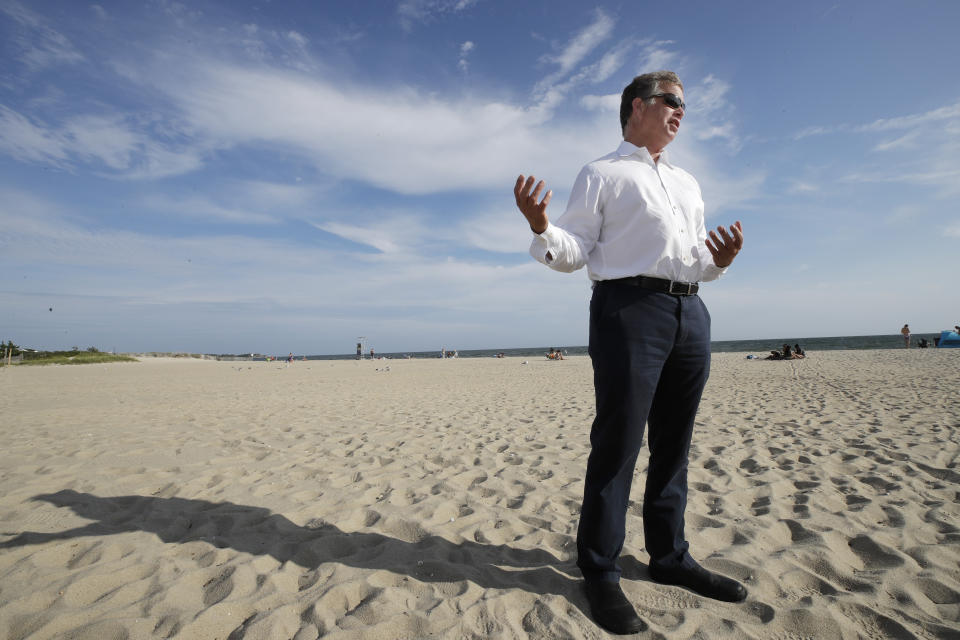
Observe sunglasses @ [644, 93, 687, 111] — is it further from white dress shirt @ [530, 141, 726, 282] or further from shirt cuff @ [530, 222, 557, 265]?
shirt cuff @ [530, 222, 557, 265]

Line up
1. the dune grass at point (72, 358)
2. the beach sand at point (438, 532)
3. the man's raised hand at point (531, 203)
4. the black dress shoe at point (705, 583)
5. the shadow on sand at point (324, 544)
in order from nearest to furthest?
the man's raised hand at point (531, 203), the beach sand at point (438, 532), the black dress shoe at point (705, 583), the shadow on sand at point (324, 544), the dune grass at point (72, 358)

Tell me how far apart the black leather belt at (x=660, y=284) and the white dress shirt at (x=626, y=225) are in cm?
3

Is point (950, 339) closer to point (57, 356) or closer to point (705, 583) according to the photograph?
point (705, 583)

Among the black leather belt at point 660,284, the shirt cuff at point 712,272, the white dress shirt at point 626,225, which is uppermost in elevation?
the white dress shirt at point 626,225

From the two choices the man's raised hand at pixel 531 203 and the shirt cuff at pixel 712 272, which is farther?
the shirt cuff at pixel 712 272

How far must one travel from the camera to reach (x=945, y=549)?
2.43 metres

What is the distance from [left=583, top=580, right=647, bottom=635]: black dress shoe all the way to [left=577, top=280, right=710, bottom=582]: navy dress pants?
0.14ft

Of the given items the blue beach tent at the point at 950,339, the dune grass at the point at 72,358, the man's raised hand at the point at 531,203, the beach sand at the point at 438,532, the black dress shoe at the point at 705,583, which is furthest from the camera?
the dune grass at the point at 72,358

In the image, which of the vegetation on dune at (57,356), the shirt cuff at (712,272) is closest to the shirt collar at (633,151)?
the shirt cuff at (712,272)

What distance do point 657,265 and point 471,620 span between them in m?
1.79

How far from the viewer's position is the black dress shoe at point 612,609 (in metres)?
1.86

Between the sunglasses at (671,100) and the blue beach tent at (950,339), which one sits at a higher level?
the sunglasses at (671,100)

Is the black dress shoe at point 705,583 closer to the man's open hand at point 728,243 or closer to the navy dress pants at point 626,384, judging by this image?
the navy dress pants at point 626,384

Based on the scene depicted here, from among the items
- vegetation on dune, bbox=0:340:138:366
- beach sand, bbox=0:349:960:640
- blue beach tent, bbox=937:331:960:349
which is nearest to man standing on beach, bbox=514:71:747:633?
beach sand, bbox=0:349:960:640
